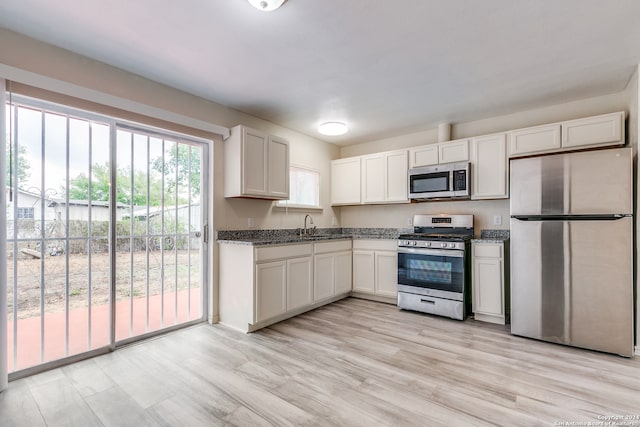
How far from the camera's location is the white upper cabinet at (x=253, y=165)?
3.39 m

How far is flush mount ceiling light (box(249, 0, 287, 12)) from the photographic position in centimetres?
180

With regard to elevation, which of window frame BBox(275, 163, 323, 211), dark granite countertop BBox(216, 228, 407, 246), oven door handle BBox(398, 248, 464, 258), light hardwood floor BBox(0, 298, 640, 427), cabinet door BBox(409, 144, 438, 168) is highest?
cabinet door BBox(409, 144, 438, 168)

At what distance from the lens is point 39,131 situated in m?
2.34

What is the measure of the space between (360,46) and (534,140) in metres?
2.37

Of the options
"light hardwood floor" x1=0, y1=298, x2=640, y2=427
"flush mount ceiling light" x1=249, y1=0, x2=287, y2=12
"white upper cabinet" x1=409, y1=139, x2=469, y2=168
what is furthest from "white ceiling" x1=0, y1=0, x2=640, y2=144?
"light hardwood floor" x1=0, y1=298, x2=640, y2=427

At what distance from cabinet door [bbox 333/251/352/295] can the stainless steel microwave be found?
1298mm

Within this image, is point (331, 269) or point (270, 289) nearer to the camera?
point (270, 289)

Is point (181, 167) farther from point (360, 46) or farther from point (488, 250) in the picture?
point (488, 250)

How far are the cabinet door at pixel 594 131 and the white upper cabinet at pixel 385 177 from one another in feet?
5.90

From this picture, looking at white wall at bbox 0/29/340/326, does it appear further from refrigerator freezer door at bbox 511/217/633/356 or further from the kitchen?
refrigerator freezer door at bbox 511/217/633/356

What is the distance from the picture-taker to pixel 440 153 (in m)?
4.04

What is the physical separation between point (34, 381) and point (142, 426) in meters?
1.15

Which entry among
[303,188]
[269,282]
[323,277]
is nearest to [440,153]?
[303,188]

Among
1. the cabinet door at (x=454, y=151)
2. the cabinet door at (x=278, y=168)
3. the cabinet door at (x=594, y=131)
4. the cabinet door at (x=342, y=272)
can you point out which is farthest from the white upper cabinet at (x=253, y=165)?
the cabinet door at (x=594, y=131)
